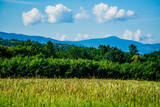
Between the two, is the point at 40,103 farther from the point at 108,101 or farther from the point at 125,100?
the point at 125,100

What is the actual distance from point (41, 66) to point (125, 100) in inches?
956

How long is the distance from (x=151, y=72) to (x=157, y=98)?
3208 centimetres

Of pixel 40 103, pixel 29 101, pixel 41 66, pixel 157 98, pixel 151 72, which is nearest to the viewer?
pixel 40 103

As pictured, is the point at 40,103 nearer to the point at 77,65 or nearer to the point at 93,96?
the point at 93,96

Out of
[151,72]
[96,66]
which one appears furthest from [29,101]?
[151,72]

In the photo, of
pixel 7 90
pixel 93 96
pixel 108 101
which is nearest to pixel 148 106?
pixel 108 101

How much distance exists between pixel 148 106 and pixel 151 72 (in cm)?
3290

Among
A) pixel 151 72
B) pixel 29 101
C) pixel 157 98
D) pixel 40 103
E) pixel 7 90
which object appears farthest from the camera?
pixel 151 72

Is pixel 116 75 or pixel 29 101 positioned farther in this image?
pixel 116 75

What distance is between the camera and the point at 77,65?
30.5 meters

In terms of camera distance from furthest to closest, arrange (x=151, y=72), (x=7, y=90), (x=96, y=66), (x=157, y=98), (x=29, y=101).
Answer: (x=151, y=72)
(x=96, y=66)
(x=7, y=90)
(x=157, y=98)
(x=29, y=101)

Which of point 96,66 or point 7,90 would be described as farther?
point 96,66

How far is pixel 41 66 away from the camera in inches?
1109

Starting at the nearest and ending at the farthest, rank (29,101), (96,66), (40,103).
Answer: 1. (40,103)
2. (29,101)
3. (96,66)
